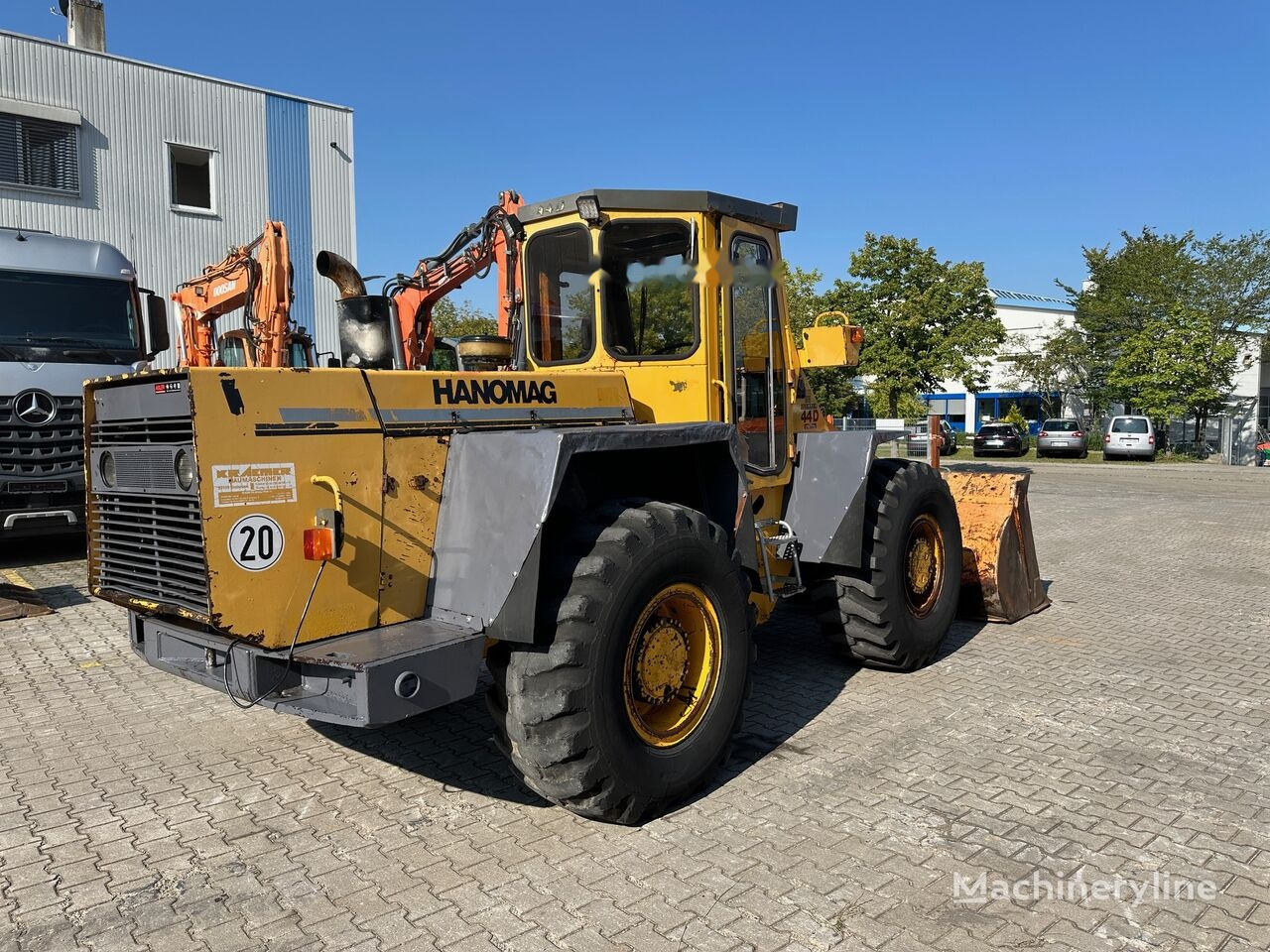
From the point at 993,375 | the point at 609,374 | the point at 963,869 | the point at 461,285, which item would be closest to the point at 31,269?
the point at 461,285

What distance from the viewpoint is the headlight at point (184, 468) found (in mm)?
3393

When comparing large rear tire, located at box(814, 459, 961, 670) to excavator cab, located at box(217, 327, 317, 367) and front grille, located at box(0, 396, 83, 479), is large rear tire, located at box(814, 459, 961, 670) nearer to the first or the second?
excavator cab, located at box(217, 327, 317, 367)

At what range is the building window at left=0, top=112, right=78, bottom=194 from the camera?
15922 mm

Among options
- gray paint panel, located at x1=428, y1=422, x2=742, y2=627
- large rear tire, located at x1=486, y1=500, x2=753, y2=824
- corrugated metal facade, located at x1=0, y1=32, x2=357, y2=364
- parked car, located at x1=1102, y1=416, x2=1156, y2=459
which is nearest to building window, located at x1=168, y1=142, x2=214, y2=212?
corrugated metal facade, located at x1=0, y1=32, x2=357, y2=364

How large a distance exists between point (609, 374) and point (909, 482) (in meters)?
2.27

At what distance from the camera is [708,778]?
160 inches

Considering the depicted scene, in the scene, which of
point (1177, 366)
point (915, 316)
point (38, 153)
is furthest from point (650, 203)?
point (1177, 366)

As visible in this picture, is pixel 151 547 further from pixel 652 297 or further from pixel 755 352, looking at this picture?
pixel 755 352

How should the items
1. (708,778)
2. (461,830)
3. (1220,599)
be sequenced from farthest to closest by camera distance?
1. (1220,599)
2. (708,778)
3. (461,830)

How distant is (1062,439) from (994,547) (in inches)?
1093

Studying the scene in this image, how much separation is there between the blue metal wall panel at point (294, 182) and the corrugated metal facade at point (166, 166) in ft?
0.07

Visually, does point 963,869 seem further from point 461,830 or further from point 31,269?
point 31,269

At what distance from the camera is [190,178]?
18469mm
